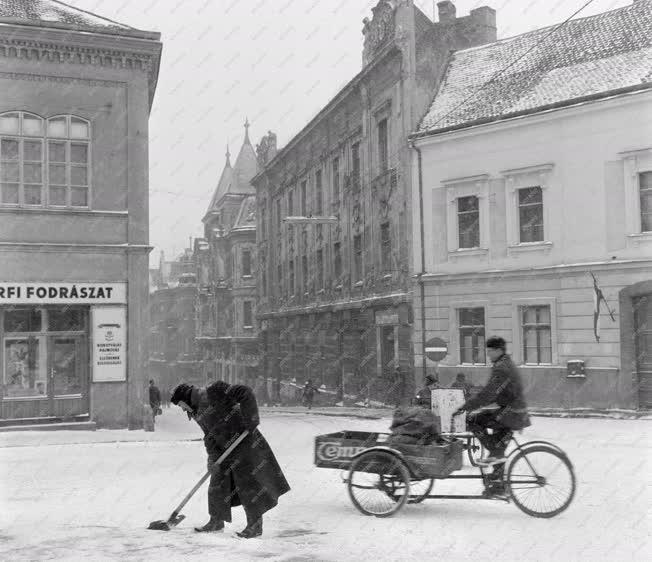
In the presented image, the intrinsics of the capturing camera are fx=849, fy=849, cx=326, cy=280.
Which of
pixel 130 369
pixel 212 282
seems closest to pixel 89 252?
pixel 130 369

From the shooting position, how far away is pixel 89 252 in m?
19.1

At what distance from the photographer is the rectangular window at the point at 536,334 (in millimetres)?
24078

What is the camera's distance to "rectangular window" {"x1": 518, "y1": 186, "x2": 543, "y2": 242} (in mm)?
24422

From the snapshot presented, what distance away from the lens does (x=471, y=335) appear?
25.9m

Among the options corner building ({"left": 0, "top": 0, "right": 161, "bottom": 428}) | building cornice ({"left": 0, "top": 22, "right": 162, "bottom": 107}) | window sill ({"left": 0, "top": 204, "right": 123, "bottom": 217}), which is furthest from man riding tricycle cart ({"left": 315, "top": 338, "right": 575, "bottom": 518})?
building cornice ({"left": 0, "top": 22, "right": 162, "bottom": 107})

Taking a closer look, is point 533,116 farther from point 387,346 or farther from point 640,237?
point 387,346

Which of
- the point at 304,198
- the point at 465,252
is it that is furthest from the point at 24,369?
the point at 304,198

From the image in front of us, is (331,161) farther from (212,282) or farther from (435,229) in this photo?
(212,282)

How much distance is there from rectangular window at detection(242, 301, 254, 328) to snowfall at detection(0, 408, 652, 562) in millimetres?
44658

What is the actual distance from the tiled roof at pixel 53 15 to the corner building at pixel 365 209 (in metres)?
10.9

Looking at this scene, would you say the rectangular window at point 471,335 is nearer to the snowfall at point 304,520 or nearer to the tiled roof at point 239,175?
the snowfall at point 304,520

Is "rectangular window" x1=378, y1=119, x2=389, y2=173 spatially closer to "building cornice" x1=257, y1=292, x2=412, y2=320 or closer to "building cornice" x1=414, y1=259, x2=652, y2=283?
"building cornice" x1=257, y1=292, x2=412, y2=320

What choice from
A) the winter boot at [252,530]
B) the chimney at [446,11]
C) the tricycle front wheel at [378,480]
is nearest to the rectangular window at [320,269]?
the chimney at [446,11]

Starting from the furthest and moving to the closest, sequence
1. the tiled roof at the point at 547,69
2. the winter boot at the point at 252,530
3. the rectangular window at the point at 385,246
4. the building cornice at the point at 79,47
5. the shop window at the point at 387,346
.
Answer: the rectangular window at the point at 385,246
the shop window at the point at 387,346
the tiled roof at the point at 547,69
the building cornice at the point at 79,47
the winter boot at the point at 252,530
